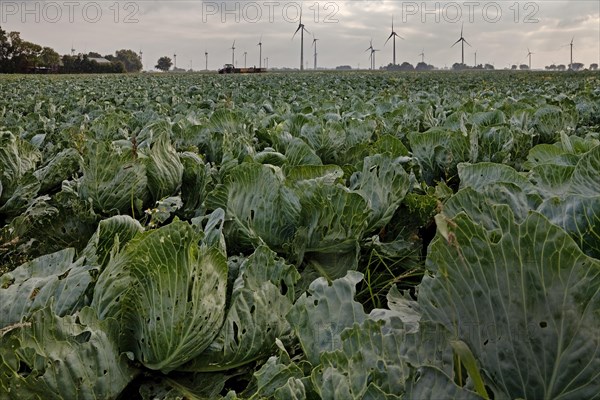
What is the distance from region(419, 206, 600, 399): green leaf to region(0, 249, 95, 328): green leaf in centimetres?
119

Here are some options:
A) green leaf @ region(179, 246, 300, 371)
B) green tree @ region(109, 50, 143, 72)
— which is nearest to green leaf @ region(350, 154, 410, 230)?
green leaf @ region(179, 246, 300, 371)

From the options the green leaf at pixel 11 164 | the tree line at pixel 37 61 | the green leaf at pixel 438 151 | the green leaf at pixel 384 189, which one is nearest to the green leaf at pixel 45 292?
the green leaf at pixel 384 189

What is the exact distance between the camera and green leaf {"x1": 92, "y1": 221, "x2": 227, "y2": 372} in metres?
1.60

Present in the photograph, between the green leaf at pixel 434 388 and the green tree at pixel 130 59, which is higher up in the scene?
the green tree at pixel 130 59

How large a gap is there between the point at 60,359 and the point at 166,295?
34cm

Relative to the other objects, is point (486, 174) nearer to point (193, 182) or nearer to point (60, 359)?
point (193, 182)

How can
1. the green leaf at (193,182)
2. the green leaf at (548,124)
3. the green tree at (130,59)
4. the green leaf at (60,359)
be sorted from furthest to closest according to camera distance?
the green tree at (130,59) → the green leaf at (548,124) → the green leaf at (193,182) → the green leaf at (60,359)

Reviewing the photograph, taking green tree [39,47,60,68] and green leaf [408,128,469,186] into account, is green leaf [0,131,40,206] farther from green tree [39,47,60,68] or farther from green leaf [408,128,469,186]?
green tree [39,47,60,68]

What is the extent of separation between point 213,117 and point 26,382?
3.15 metres

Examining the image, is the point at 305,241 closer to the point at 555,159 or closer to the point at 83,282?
the point at 83,282

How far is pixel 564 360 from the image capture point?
105 centimetres

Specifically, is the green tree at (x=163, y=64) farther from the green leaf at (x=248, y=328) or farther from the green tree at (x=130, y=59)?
the green leaf at (x=248, y=328)

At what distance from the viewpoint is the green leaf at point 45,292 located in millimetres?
1683

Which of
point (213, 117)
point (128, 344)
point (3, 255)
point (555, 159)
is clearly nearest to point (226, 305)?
point (128, 344)
